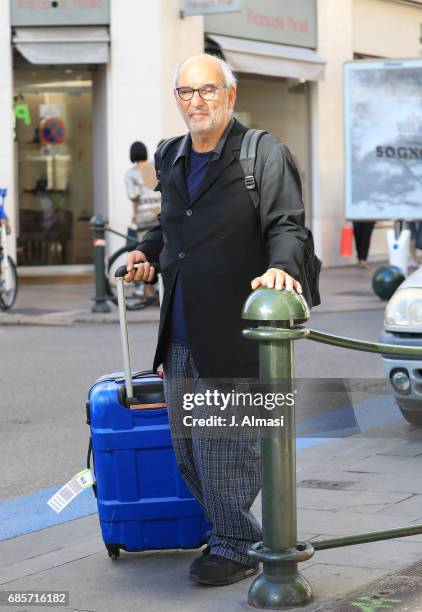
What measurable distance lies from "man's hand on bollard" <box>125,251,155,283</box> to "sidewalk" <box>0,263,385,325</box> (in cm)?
934

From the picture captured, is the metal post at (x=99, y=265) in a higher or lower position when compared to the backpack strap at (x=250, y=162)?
lower

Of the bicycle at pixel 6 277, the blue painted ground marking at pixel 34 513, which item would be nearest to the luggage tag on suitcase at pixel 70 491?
the blue painted ground marking at pixel 34 513

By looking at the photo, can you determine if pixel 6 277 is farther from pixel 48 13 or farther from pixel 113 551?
pixel 113 551

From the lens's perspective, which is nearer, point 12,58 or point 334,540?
point 334,540

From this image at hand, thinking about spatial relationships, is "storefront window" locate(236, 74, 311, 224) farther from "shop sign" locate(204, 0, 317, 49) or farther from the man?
the man

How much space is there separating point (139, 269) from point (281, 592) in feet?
4.40

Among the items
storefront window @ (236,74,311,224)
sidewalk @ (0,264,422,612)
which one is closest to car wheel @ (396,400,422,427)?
sidewalk @ (0,264,422,612)

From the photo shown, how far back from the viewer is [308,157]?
23.6m

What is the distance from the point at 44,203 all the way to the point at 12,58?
2430 millimetres

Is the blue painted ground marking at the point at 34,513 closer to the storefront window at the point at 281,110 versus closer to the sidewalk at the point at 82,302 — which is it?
the sidewalk at the point at 82,302

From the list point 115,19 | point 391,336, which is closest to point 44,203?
point 115,19

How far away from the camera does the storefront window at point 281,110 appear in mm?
22609

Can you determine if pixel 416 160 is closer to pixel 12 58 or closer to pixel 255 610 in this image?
pixel 12 58

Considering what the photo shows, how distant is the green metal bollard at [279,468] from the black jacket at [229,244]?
1.27ft
